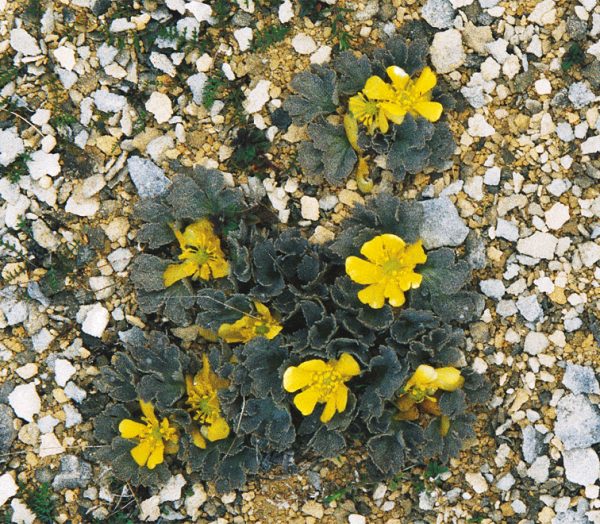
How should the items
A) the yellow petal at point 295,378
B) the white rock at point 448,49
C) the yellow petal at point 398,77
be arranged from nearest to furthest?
the yellow petal at point 295,378
the yellow petal at point 398,77
the white rock at point 448,49

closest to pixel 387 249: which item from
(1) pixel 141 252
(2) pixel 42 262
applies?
(1) pixel 141 252

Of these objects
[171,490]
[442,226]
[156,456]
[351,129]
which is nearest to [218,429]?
[156,456]

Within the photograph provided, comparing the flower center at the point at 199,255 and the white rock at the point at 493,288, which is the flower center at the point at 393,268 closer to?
the white rock at the point at 493,288

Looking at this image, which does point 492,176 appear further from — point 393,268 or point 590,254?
point 393,268

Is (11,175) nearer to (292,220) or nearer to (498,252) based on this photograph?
(292,220)

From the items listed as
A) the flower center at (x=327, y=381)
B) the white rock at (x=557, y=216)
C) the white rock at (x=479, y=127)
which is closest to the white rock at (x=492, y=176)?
the white rock at (x=479, y=127)

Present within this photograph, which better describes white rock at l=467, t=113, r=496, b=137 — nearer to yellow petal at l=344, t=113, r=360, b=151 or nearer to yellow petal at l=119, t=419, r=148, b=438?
yellow petal at l=344, t=113, r=360, b=151
